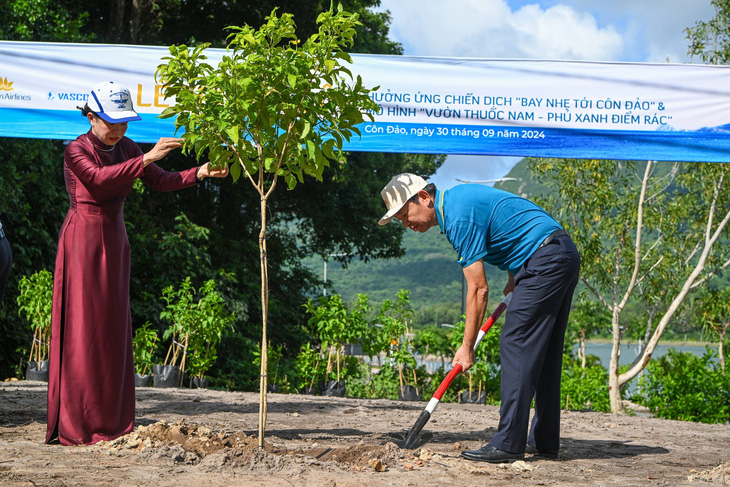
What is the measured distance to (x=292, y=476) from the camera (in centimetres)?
369

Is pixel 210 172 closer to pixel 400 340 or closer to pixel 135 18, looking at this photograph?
pixel 400 340

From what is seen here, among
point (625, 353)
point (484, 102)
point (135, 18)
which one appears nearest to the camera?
point (484, 102)

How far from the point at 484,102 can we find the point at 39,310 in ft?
20.0

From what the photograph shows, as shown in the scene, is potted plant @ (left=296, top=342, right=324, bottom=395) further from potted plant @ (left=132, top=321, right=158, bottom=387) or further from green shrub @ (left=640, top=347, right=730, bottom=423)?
green shrub @ (left=640, top=347, right=730, bottom=423)

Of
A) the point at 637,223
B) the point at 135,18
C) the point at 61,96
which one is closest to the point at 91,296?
the point at 61,96

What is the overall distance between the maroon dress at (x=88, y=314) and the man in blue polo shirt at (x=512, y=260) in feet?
5.44

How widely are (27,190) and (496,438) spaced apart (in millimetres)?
9576

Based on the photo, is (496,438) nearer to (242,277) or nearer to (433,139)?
A: (433,139)

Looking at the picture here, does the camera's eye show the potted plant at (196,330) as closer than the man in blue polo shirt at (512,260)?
No

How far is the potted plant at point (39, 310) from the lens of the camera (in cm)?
952

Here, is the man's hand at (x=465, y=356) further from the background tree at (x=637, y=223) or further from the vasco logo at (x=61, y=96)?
the background tree at (x=637, y=223)

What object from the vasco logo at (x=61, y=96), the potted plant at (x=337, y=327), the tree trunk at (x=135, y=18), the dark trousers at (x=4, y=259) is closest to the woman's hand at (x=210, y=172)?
the dark trousers at (x=4, y=259)

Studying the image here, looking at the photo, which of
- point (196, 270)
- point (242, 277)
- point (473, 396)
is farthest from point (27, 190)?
point (473, 396)

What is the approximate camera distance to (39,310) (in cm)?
956
